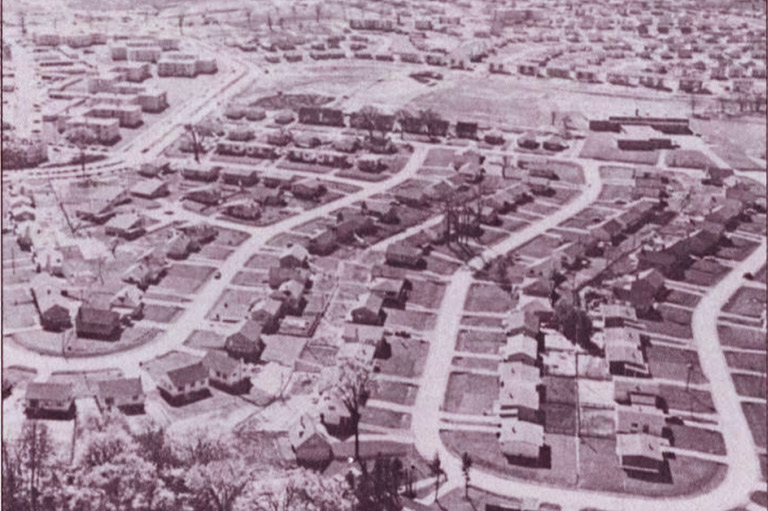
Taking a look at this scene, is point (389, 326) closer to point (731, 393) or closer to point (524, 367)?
point (524, 367)

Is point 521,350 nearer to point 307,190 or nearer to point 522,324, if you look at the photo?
point 522,324

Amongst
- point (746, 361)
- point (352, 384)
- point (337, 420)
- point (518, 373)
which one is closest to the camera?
point (337, 420)

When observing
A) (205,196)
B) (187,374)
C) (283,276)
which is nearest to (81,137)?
(205,196)

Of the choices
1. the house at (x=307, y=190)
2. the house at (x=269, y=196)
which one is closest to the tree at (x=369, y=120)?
the house at (x=307, y=190)

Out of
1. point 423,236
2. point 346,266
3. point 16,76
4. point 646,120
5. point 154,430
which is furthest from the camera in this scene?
point 16,76

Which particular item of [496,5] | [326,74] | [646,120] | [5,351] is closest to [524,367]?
[5,351]

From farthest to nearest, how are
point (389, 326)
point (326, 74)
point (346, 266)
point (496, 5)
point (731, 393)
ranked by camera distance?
point (496, 5) < point (326, 74) < point (346, 266) < point (389, 326) < point (731, 393)

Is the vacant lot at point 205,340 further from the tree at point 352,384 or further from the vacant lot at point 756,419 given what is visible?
the vacant lot at point 756,419
